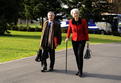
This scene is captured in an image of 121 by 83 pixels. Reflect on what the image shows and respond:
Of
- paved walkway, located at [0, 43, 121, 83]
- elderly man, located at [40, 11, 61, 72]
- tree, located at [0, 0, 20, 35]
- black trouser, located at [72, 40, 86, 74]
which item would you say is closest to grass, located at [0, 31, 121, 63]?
paved walkway, located at [0, 43, 121, 83]

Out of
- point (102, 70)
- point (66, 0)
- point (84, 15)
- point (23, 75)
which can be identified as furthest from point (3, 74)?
point (66, 0)

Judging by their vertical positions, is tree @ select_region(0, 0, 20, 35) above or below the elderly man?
above

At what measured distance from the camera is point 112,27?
35031 millimetres

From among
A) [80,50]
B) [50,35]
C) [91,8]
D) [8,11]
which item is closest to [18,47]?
[50,35]

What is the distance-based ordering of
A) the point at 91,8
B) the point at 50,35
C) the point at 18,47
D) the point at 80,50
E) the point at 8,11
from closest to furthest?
the point at 80,50, the point at 50,35, the point at 18,47, the point at 8,11, the point at 91,8

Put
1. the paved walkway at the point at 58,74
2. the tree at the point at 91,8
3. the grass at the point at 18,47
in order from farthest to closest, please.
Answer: the tree at the point at 91,8
the grass at the point at 18,47
the paved walkway at the point at 58,74

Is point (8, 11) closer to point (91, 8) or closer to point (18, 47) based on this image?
point (18, 47)

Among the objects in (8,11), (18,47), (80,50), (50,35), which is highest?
(8,11)

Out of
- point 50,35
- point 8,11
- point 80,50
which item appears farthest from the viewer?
point 8,11

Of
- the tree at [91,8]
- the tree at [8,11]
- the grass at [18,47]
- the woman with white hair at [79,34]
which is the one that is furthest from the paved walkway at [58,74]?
the tree at [91,8]

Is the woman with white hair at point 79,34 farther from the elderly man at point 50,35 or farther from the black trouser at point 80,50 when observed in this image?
the elderly man at point 50,35

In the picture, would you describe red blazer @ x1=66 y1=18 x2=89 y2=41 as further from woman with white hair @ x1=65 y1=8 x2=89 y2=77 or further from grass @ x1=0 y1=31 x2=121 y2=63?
grass @ x1=0 y1=31 x2=121 y2=63

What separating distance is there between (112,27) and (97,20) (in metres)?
2.61

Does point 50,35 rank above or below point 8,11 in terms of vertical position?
below
